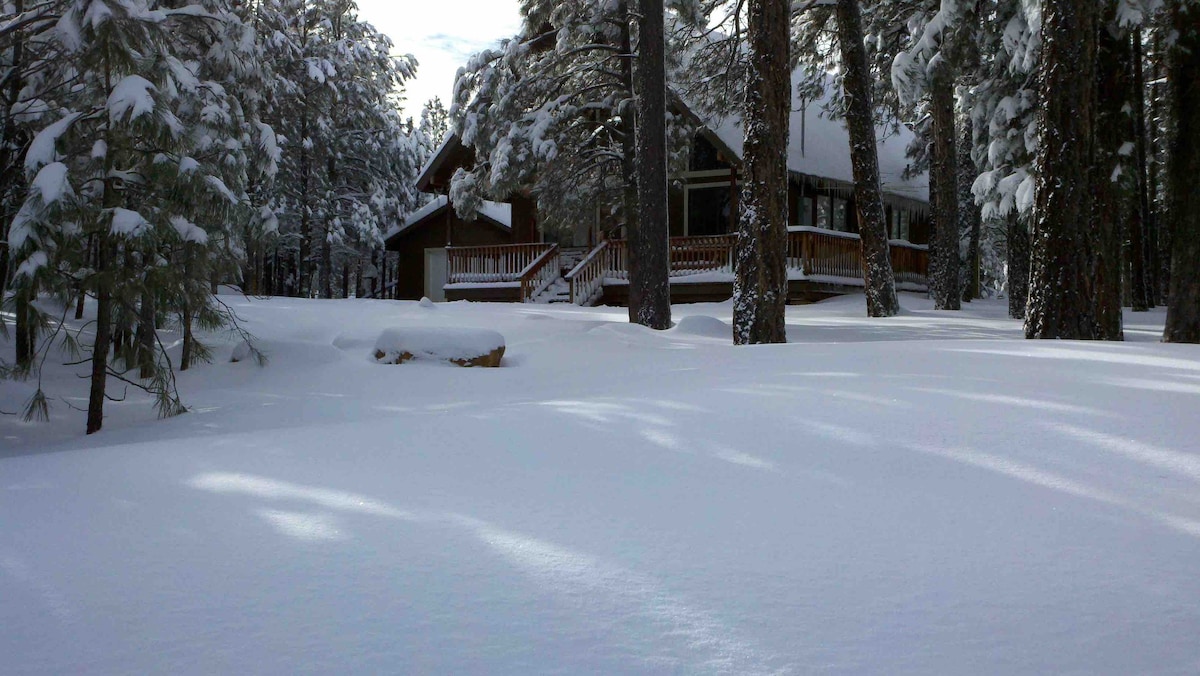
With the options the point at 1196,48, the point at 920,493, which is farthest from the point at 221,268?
the point at 1196,48

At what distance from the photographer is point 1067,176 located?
28.1 feet

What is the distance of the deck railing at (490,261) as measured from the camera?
26.4m

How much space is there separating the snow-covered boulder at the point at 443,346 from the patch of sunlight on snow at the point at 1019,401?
658 centimetres

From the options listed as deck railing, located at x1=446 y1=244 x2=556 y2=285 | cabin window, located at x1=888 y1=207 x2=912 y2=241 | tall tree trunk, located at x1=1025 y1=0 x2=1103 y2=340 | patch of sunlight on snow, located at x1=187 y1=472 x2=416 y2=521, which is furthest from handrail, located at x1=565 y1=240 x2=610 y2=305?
patch of sunlight on snow, located at x1=187 y1=472 x2=416 y2=521

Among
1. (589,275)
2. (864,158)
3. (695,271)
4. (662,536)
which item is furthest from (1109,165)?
→ (589,275)

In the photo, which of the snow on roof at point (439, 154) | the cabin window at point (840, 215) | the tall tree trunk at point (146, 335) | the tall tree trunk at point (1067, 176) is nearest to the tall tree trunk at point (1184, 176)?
the tall tree trunk at point (1067, 176)

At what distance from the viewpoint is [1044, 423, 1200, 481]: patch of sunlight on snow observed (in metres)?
3.78

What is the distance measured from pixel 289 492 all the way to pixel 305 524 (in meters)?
0.51

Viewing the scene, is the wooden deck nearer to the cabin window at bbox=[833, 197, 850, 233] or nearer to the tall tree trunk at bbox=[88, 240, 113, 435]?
the cabin window at bbox=[833, 197, 850, 233]

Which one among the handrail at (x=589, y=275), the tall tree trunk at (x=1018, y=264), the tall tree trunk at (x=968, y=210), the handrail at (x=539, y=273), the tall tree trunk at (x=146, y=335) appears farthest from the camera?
the handrail at (x=539, y=273)

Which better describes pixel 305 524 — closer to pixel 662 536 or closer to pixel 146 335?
pixel 662 536

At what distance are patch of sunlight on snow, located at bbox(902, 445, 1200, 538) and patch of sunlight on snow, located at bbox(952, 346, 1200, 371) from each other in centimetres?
255

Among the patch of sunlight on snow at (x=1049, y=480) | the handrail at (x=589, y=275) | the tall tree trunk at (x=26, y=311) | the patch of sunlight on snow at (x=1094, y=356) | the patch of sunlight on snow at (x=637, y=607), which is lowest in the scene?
the patch of sunlight on snow at (x=637, y=607)

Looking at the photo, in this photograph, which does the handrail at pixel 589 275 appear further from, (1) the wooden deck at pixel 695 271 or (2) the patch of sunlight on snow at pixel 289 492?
(2) the patch of sunlight on snow at pixel 289 492
